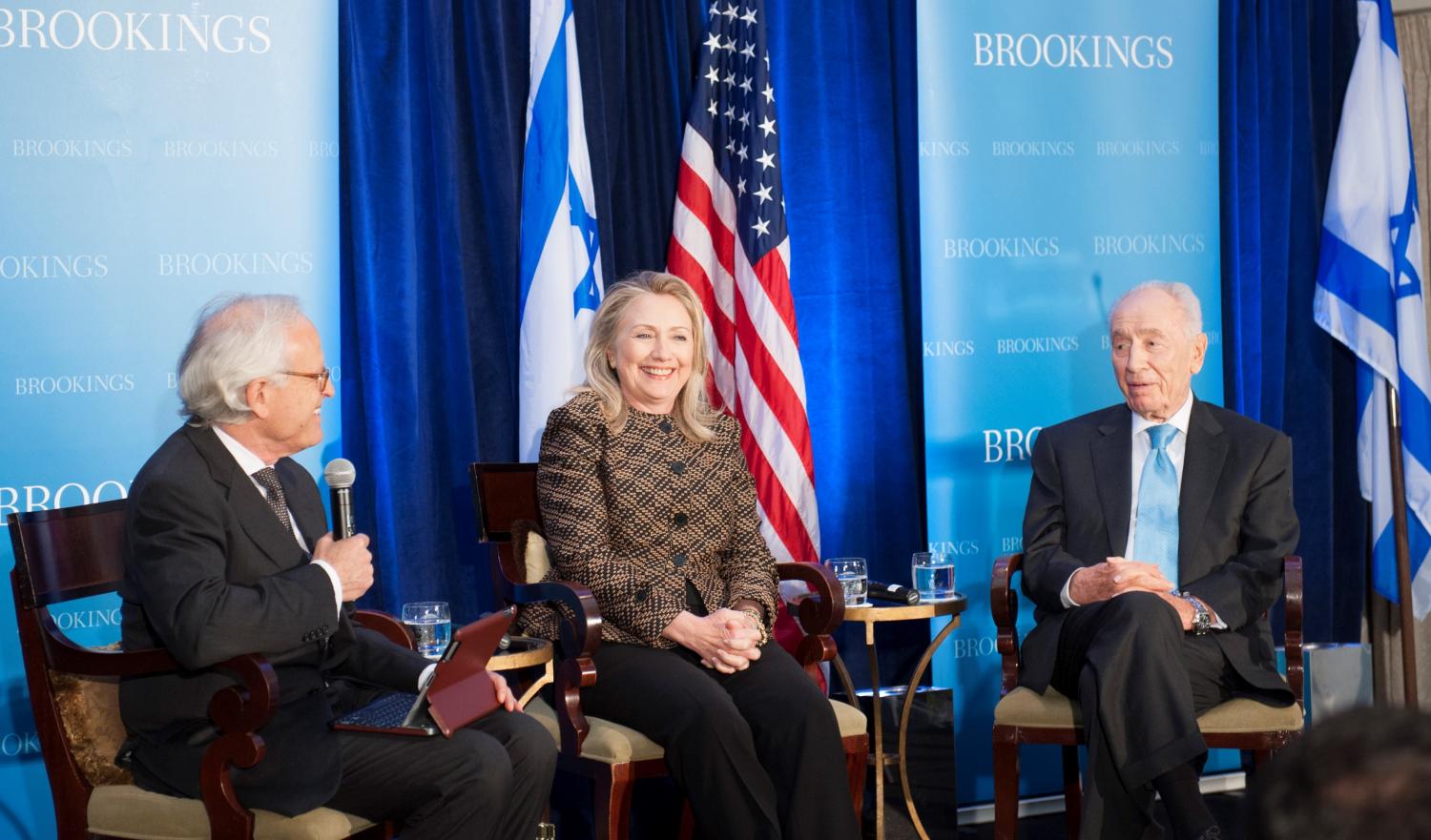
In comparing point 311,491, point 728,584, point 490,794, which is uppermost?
point 311,491

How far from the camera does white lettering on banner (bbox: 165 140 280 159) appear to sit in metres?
3.93

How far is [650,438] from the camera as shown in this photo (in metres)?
3.74

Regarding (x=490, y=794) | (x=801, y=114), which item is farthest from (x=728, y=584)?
(x=801, y=114)

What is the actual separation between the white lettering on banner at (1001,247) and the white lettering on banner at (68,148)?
2.54m

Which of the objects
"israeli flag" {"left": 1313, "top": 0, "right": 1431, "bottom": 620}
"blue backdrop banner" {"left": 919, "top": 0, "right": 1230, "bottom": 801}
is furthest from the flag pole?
"blue backdrop banner" {"left": 919, "top": 0, "right": 1230, "bottom": 801}

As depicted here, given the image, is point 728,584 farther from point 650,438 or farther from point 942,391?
point 942,391

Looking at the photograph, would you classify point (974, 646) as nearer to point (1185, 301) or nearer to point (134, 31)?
point (1185, 301)

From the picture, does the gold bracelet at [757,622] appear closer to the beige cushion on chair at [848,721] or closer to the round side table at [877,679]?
the beige cushion on chair at [848,721]

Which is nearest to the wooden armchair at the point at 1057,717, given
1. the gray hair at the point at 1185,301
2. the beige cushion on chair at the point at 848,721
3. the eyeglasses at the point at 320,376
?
the beige cushion on chair at the point at 848,721

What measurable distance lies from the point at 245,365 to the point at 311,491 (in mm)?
403

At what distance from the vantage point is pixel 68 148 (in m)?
3.83

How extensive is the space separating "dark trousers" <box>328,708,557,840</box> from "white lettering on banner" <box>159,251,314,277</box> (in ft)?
5.48

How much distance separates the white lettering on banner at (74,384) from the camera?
3820mm

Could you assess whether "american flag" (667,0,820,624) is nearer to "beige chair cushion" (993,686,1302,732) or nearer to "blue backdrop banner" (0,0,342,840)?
"beige chair cushion" (993,686,1302,732)
